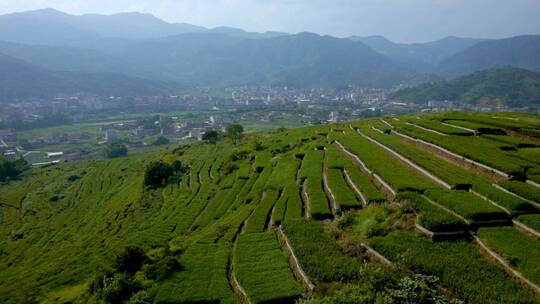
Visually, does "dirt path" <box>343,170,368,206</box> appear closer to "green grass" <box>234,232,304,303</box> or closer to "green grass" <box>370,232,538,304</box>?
"green grass" <box>370,232,538,304</box>

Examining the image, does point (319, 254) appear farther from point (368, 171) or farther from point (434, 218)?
point (368, 171)

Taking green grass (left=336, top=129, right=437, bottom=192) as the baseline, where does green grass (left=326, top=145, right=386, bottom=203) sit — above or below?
below

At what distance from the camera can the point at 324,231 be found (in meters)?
18.7

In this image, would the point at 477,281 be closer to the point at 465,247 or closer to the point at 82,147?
the point at 465,247

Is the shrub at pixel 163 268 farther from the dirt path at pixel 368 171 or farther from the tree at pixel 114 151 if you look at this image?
the tree at pixel 114 151

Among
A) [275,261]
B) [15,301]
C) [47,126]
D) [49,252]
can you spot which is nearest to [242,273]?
[275,261]

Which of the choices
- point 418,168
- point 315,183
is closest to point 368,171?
point 418,168

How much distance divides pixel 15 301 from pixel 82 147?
348 feet

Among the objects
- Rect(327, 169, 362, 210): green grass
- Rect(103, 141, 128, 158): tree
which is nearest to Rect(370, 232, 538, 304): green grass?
Rect(327, 169, 362, 210): green grass

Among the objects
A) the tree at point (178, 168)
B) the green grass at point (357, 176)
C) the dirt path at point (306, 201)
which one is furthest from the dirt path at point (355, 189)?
the tree at point (178, 168)

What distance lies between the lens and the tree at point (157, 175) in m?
44.8

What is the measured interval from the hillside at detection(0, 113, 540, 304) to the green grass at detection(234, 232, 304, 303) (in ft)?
0.24

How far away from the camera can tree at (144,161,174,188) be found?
44.8 meters

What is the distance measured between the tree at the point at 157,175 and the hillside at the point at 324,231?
5.78 feet
